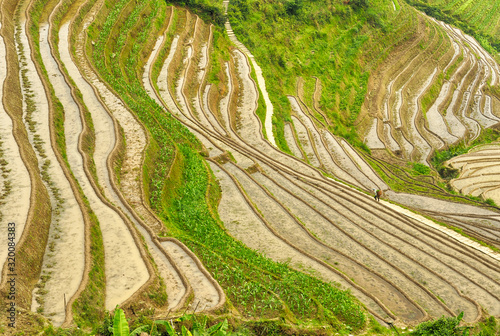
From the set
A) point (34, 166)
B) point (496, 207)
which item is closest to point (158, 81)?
point (34, 166)

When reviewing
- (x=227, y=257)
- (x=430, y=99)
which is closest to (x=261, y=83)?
(x=430, y=99)

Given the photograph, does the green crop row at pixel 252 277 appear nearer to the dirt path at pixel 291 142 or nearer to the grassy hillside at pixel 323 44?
the dirt path at pixel 291 142

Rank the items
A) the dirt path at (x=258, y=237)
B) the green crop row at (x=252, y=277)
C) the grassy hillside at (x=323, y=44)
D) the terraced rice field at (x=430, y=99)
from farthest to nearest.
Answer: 1. the grassy hillside at (x=323, y=44)
2. the terraced rice field at (x=430, y=99)
3. the dirt path at (x=258, y=237)
4. the green crop row at (x=252, y=277)

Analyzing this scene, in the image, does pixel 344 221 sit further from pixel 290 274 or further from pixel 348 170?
pixel 348 170

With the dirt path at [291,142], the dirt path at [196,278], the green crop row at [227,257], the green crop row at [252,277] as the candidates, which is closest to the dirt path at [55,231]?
the dirt path at [196,278]

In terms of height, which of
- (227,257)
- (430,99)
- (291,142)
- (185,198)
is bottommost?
(227,257)

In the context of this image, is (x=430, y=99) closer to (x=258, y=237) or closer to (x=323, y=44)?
(x=323, y=44)
